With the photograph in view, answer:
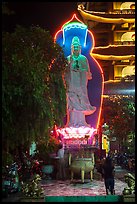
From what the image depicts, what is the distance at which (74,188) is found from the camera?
11016 mm

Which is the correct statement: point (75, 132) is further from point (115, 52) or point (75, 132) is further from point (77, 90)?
point (115, 52)

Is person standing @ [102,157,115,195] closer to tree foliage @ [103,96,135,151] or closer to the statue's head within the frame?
tree foliage @ [103,96,135,151]

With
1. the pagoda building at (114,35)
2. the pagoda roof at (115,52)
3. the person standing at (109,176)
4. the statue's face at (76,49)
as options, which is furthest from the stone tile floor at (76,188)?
the pagoda roof at (115,52)

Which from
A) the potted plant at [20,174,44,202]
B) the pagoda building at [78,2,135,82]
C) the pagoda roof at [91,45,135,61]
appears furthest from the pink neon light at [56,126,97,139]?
the pagoda roof at [91,45,135,61]

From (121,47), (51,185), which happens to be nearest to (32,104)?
→ (51,185)

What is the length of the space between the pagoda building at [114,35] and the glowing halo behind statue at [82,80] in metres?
5.69

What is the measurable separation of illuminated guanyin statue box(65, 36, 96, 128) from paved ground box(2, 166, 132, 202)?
18.7ft

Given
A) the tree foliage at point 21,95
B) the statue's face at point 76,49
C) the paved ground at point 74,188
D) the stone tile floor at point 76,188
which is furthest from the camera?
the statue's face at point 76,49

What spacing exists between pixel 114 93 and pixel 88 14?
8.44 m

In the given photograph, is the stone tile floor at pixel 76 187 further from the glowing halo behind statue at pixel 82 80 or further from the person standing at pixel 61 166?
the glowing halo behind statue at pixel 82 80

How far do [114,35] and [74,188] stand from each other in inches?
810

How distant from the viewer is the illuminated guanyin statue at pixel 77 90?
59.5 feet

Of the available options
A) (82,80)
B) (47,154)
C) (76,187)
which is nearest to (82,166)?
(76,187)

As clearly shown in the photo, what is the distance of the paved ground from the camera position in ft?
32.7
